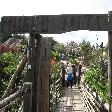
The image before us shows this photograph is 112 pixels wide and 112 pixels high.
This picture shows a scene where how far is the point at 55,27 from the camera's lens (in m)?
3.88

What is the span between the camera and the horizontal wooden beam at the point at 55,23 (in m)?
3.81

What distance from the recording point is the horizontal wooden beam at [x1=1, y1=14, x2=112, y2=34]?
12.5 ft

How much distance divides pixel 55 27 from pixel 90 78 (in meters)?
9.32

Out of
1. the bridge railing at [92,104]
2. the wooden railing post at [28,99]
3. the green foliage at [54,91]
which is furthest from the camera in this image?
the green foliage at [54,91]

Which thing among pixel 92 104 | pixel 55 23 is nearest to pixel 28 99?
pixel 55 23

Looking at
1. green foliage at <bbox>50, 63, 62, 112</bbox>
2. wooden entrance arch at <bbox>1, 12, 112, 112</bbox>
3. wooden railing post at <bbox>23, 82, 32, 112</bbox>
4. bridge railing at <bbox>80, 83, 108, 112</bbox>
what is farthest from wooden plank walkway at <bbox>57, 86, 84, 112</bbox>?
wooden entrance arch at <bbox>1, 12, 112, 112</bbox>

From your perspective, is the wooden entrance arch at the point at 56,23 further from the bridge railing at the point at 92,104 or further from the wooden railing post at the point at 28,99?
the bridge railing at the point at 92,104

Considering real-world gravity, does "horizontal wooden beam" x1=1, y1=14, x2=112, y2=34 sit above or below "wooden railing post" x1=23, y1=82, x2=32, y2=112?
above

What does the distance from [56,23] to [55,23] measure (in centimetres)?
1

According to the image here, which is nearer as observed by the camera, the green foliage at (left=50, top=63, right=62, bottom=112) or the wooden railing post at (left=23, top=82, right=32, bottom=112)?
the wooden railing post at (left=23, top=82, right=32, bottom=112)

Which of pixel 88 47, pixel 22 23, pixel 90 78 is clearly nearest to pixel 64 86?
pixel 90 78

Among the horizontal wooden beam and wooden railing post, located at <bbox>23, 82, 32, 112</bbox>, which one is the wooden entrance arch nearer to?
the horizontal wooden beam

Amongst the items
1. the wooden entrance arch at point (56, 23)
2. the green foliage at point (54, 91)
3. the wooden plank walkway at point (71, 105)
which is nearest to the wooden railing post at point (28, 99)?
the wooden entrance arch at point (56, 23)

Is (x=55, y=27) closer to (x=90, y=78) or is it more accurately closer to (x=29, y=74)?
(x=29, y=74)
